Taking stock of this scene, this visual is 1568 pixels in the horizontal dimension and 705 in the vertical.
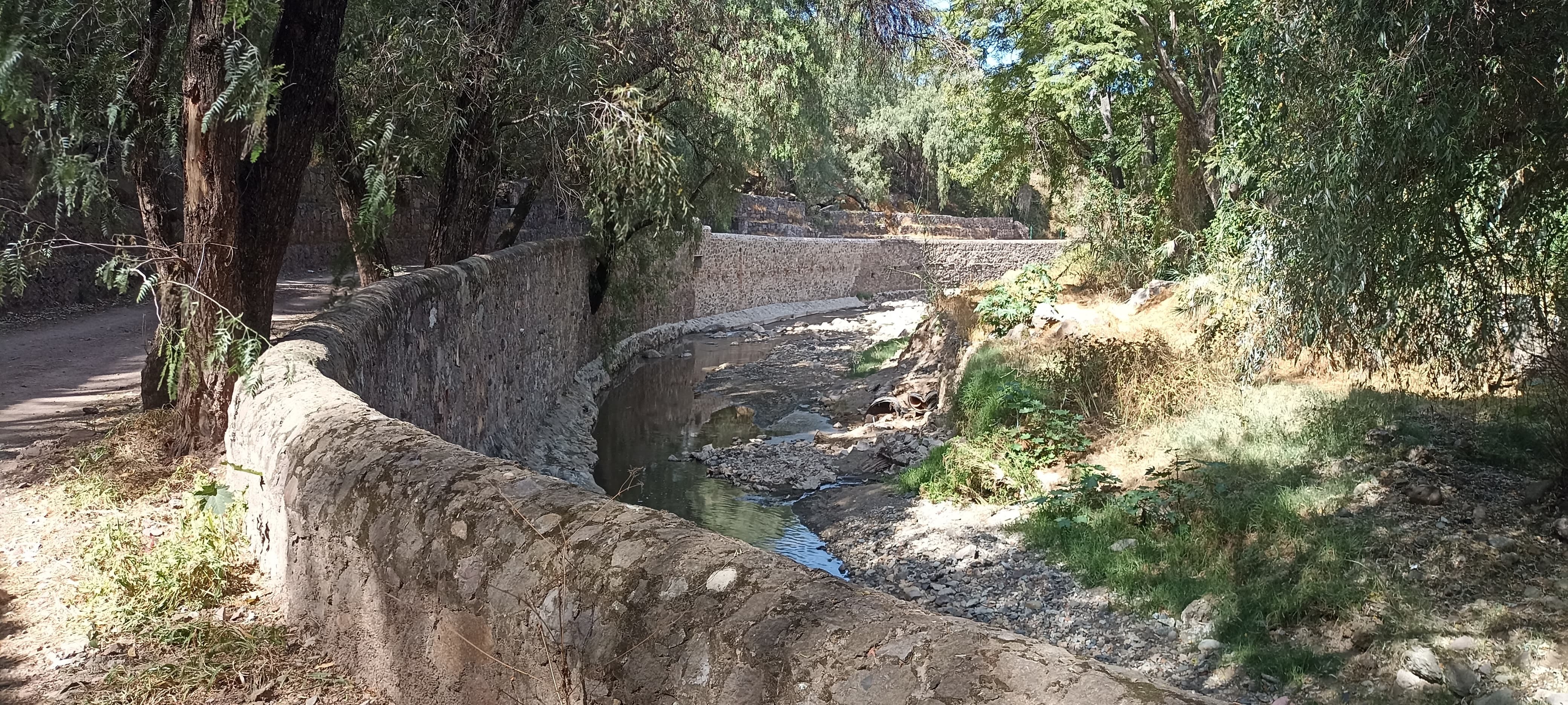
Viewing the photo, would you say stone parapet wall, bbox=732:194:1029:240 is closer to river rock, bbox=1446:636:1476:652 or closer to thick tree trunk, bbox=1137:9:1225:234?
thick tree trunk, bbox=1137:9:1225:234

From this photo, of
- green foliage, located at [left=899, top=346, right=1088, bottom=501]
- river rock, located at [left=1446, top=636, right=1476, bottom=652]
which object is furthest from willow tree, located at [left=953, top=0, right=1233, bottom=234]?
river rock, located at [left=1446, top=636, right=1476, bottom=652]

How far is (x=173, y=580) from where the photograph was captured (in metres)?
3.75

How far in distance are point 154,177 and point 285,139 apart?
5.43 feet

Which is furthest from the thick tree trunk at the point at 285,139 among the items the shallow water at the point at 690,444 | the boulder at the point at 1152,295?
the boulder at the point at 1152,295

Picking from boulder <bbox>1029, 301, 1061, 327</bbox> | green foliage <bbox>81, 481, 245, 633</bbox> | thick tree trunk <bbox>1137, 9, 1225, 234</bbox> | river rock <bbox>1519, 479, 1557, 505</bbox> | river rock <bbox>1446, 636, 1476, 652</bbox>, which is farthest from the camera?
thick tree trunk <bbox>1137, 9, 1225, 234</bbox>

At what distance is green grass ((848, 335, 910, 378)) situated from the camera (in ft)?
62.7

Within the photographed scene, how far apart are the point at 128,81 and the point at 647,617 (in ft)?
18.6

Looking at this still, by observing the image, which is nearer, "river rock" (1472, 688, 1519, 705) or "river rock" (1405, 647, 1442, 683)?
"river rock" (1472, 688, 1519, 705)

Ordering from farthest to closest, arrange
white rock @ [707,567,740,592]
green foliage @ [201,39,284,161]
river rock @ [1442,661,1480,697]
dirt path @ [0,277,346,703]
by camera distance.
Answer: river rock @ [1442,661,1480,697]
green foliage @ [201,39,284,161]
dirt path @ [0,277,346,703]
white rock @ [707,567,740,592]

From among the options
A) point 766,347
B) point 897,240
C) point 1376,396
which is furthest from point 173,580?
point 897,240

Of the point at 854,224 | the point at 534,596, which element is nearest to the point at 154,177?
the point at 534,596

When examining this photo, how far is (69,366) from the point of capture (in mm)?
9469

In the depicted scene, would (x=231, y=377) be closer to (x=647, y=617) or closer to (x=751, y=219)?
(x=647, y=617)

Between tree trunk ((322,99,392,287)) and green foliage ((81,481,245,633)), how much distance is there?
196 inches
